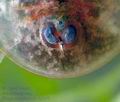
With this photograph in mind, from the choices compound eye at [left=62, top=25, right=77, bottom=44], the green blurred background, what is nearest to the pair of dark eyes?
compound eye at [left=62, top=25, right=77, bottom=44]

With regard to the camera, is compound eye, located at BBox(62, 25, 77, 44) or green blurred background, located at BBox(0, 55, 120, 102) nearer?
compound eye, located at BBox(62, 25, 77, 44)

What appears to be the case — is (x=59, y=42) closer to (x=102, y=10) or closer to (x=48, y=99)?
(x=102, y=10)

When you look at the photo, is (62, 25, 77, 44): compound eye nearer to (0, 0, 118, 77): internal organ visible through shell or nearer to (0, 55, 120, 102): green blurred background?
(0, 0, 118, 77): internal organ visible through shell

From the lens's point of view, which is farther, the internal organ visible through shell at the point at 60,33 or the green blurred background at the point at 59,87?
the green blurred background at the point at 59,87

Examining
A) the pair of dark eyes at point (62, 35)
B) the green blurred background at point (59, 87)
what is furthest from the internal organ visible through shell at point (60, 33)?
the green blurred background at point (59, 87)

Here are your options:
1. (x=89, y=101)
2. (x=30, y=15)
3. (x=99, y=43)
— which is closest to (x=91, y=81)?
(x=89, y=101)

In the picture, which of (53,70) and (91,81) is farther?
(91,81)

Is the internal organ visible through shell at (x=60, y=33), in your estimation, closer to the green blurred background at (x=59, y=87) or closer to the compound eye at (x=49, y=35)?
the compound eye at (x=49, y=35)
